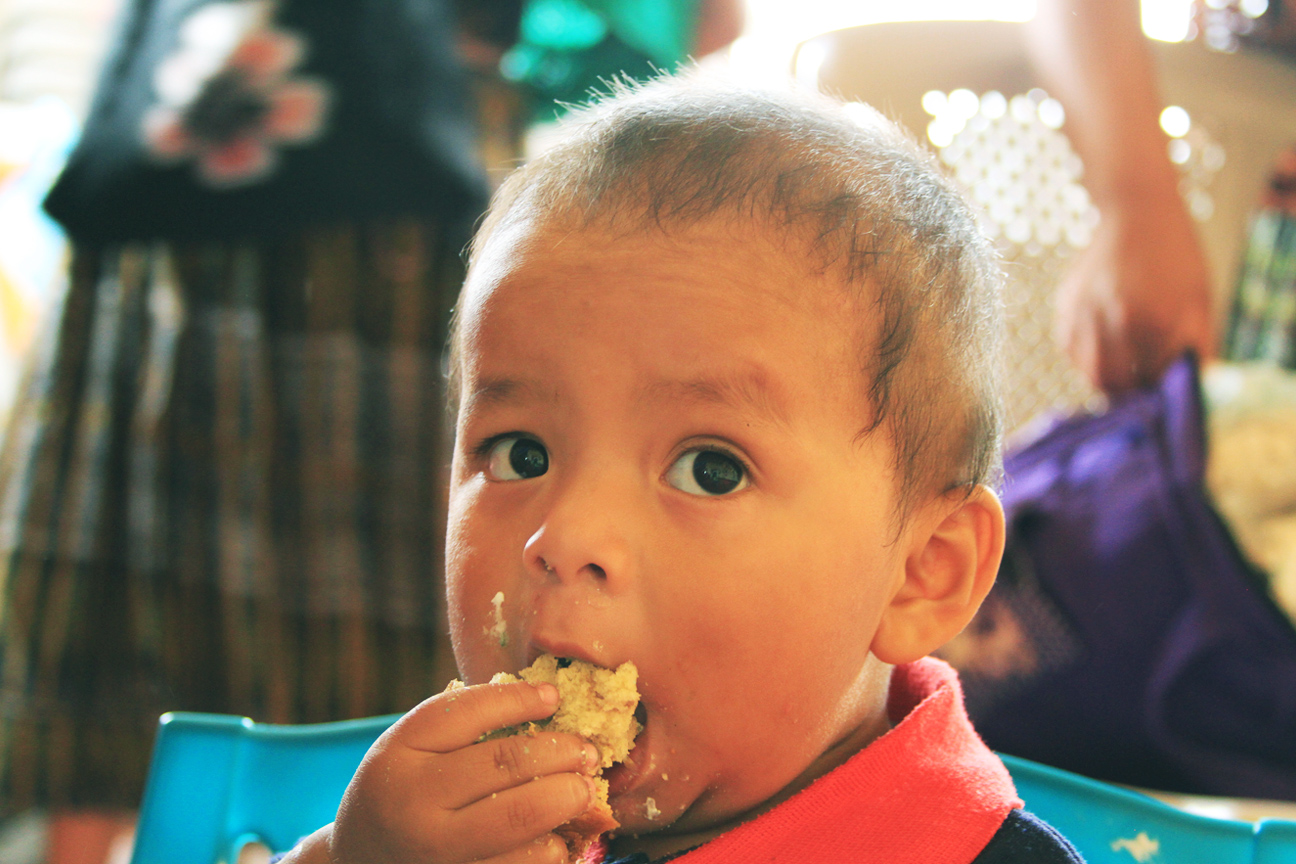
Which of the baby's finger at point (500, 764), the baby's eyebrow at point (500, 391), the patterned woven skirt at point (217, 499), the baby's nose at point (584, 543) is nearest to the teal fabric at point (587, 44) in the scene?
the patterned woven skirt at point (217, 499)

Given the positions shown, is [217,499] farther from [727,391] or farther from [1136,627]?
[1136,627]

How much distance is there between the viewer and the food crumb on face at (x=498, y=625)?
0.64 metres

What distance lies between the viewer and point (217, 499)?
140 centimetres

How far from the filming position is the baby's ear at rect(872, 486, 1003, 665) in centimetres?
73

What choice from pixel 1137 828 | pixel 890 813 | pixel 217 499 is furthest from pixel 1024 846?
pixel 217 499

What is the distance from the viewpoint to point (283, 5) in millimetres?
1243

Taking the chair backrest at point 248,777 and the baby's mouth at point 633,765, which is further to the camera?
the chair backrest at point 248,777

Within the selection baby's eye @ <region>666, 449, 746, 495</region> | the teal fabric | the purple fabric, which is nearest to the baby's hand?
baby's eye @ <region>666, 449, 746, 495</region>

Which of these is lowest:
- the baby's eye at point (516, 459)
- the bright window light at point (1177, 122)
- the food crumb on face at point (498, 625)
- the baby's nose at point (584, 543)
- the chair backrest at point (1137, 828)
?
the chair backrest at point (1137, 828)

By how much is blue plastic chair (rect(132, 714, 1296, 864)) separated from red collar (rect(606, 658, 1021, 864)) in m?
0.14

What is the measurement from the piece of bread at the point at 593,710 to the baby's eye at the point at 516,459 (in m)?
0.13

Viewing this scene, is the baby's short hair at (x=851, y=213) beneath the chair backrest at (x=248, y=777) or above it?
above

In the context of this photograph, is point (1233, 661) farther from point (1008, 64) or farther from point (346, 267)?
point (346, 267)

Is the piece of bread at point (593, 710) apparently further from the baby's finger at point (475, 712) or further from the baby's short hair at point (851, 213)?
the baby's short hair at point (851, 213)
